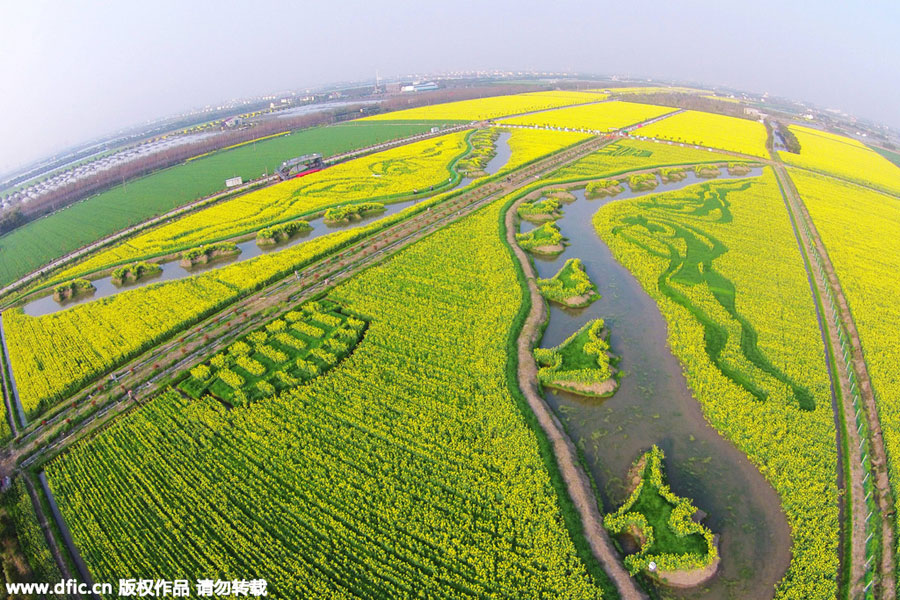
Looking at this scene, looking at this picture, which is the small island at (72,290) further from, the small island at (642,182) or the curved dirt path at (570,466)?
the small island at (642,182)

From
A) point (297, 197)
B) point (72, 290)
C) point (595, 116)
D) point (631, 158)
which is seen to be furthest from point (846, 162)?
point (72, 290)

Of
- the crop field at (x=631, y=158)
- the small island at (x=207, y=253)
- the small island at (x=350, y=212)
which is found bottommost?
the small island at (x=207, y=253)

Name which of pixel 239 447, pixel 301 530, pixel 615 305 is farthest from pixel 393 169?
pixel 301 530

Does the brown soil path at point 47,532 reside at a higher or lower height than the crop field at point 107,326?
lower

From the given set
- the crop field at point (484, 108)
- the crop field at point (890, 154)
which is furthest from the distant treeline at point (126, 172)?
the crop field at point (890, 154)

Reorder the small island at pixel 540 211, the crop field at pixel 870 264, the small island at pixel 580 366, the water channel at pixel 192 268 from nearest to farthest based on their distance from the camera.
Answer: the crop field at pixel 870 264
the small island at pixel 580 366
the water channel at pixel 192 268
the small island at pixel 540 211

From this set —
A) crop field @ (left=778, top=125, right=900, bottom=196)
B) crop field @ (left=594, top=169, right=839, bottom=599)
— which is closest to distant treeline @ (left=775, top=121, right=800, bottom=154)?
crop field @ (left=778, top=125, right=900, bottom=196)

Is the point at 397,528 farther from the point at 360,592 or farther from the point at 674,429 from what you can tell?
the point at 674,429

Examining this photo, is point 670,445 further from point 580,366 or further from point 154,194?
point 154,194
